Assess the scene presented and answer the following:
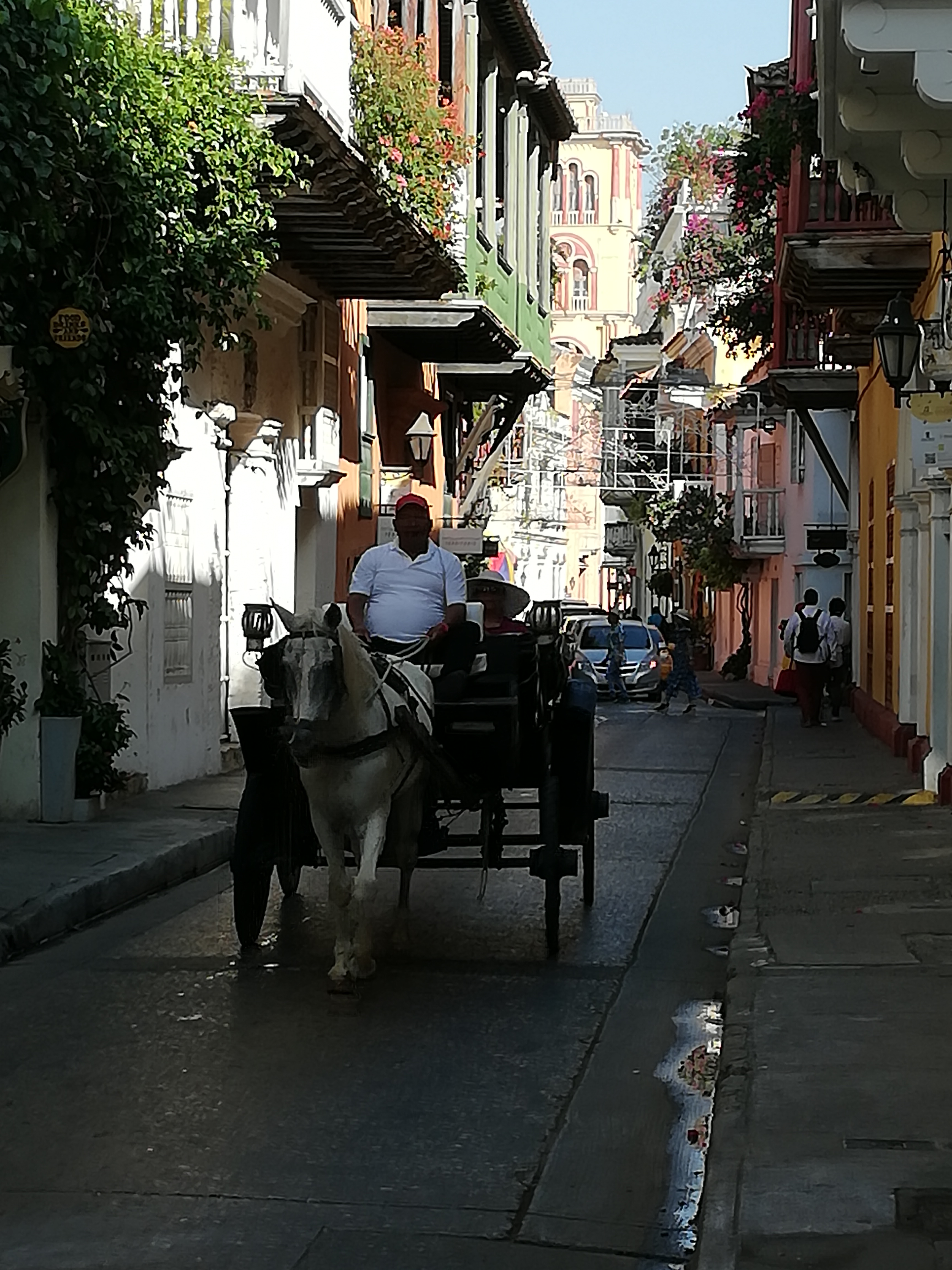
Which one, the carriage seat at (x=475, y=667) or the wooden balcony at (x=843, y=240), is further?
the wooden balcony at (x=843, y=240)

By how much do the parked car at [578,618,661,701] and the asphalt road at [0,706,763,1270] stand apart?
1200 inches

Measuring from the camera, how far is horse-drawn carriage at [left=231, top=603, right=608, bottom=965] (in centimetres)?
931

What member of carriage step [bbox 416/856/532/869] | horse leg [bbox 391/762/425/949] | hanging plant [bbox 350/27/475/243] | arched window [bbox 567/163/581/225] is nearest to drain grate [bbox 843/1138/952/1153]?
horse leg [bbox 391/762/425/949]

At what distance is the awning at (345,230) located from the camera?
15898 millimetres

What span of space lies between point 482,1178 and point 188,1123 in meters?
1.09

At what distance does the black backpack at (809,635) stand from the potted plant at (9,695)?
15.4m

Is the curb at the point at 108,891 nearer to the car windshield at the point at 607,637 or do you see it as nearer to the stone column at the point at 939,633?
the stone column at the point at 939,633

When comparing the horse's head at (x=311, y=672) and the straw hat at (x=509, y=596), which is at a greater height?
the straw hat at (x=509, y=596)

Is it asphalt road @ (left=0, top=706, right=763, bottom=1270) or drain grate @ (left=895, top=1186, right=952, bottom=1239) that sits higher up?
drain grate @ (left=895, top=1186, right=952, bottom=1239)

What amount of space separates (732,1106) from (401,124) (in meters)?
16.4

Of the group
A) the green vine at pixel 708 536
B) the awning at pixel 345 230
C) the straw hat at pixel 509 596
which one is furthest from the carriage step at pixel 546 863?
the green vine at pixel 708 536

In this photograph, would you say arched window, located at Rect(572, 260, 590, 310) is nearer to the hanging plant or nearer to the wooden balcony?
the hanging plant

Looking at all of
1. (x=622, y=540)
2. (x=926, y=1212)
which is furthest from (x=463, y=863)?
(x=622, y=540)

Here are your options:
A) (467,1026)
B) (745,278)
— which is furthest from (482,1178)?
(745,278)
